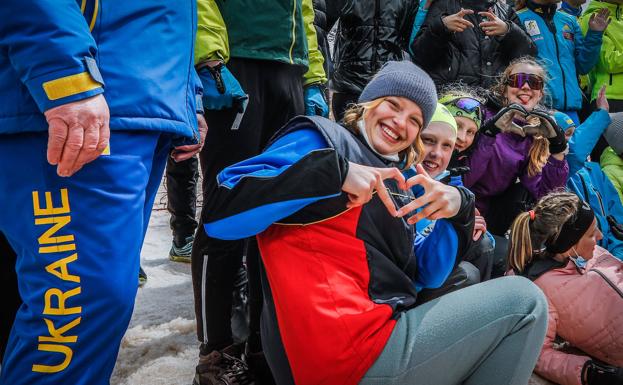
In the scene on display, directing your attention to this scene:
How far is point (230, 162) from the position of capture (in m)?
1.96

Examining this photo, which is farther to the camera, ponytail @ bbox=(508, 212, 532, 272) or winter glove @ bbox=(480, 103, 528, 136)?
winter glove @ bbox=(480, 103, 528, 136)

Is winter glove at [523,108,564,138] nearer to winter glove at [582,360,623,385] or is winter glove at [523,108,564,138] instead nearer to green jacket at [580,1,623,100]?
winter glove at [582,360,623,385]

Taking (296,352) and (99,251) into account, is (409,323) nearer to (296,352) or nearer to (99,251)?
(296,352)

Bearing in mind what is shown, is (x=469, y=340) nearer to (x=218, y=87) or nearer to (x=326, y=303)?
(x=326, y=303)

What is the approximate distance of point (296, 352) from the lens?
4.74ft

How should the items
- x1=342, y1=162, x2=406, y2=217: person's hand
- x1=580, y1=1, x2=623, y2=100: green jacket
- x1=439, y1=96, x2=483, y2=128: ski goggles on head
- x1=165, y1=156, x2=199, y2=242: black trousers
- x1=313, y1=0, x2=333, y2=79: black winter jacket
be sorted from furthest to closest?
x1=580, y1=1, x2=623, y2=100: green jacket < x1=313, y1=0, x2=333, y2=79: black winter jacket < x1=165, y1=156, x2=199, y2=242: black trousers < x1=439, y1=96, x2=483, y2=128: ski goggles on head < x1=342, y1=162, x2=406, y2=217: person's hand

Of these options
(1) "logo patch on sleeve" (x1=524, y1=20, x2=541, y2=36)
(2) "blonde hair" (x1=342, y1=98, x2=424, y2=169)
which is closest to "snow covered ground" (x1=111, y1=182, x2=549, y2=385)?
(2) "blonde hair" (x1=342, y1=98, x2=424, y2=169)

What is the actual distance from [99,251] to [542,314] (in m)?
1.23

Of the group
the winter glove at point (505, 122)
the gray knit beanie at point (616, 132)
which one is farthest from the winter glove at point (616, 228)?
the winter glove at point (505, 122)

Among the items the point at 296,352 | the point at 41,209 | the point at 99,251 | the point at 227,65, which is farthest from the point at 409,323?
the point at 227,65

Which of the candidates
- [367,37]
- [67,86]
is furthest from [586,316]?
[67,86]

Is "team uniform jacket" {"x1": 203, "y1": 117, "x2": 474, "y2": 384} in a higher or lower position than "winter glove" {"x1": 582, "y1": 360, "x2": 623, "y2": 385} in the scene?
higher

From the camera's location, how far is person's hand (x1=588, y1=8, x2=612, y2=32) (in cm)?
416

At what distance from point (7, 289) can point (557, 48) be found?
4093 millimetres
